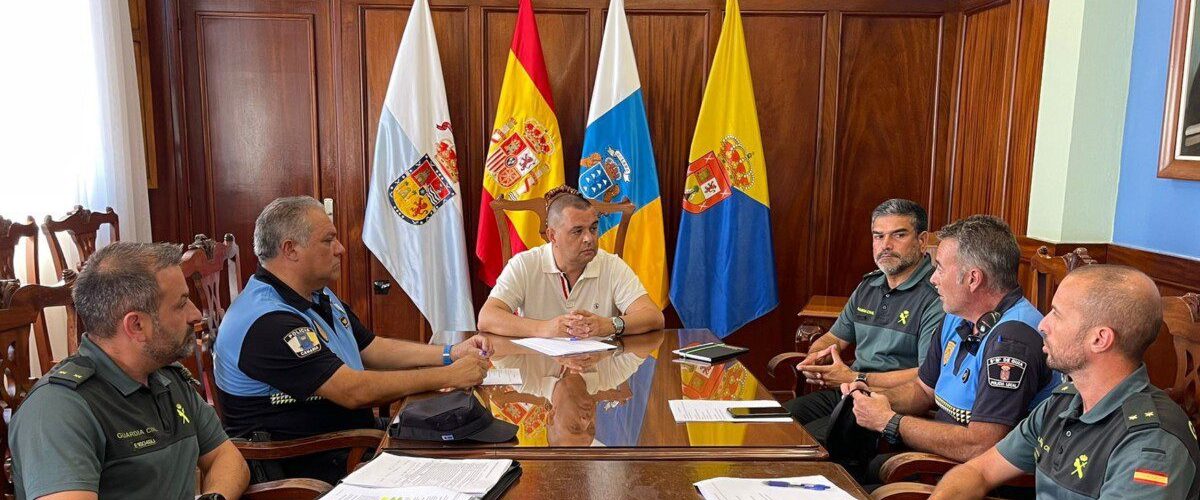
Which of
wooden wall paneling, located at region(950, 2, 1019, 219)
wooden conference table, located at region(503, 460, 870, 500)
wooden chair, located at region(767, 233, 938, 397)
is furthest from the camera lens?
wooden wall paneling, located at region(950, 2, 1019, 219)

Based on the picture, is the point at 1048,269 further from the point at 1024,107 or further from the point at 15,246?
the point at 15,246

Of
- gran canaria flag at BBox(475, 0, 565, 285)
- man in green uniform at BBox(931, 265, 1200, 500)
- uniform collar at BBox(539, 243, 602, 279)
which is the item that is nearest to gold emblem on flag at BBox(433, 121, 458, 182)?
gran canaria flag at BBox(475, 0, 565, 285)

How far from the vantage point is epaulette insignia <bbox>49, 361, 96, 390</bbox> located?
Result: 1.42m

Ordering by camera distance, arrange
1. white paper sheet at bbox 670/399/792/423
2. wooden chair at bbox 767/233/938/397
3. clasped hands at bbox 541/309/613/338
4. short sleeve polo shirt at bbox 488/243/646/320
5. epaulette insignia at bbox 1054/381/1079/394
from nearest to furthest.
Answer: epaulette insignia at bbox 1054/381/1079/394, white paper sheet at bbox 670/399/792/423, clasped hands at bbox 541/309/613/338, wooden chair at bbox 767/233/938/397, short sleeve polo shirt at bbox 488/243/646/320

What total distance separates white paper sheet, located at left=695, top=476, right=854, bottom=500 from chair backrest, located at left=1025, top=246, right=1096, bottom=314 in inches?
48.6

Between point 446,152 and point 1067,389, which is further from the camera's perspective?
point 446,152

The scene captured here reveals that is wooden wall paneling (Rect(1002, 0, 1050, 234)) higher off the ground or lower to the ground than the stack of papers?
higher

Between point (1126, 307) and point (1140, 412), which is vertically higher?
point (1126, 307)

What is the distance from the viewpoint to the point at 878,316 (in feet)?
9.39

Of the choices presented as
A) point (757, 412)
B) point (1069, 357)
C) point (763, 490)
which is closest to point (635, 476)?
point (763, 490)

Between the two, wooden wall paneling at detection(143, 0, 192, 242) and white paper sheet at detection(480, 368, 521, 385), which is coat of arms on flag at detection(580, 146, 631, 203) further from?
wooden wall paneling at detection(143, 0, 192, 242)

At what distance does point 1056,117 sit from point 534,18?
2.40 m

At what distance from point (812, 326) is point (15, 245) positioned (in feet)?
9.86

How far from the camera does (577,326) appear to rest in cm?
→ 275
